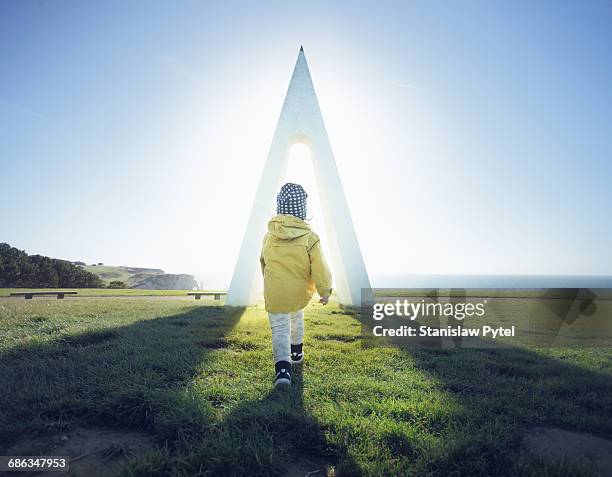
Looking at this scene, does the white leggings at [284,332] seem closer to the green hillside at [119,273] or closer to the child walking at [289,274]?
→ the child walking at [289,274]

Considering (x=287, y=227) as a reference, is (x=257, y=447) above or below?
below

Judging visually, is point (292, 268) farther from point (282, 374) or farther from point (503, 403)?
point (503, 403)

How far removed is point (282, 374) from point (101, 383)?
161 cm

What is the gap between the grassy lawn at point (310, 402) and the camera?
2020mm

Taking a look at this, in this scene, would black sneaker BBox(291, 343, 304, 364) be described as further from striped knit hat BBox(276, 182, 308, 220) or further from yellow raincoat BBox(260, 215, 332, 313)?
striped knit hat BBox(276, 182, 308, 220)

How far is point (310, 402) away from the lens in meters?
2.83

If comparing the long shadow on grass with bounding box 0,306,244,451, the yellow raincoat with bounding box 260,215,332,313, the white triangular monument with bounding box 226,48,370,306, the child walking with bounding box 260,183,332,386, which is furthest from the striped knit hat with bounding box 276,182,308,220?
the white triangular monument with bounding box 226,48,370,306

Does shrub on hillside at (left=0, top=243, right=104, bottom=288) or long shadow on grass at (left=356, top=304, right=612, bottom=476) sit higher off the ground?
shrub on hillside at (left=0, top=243, right=104, bottom=288)

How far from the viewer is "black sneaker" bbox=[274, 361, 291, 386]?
3260mm

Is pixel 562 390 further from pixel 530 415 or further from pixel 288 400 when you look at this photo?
pixel 288 400

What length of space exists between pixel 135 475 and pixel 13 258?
3236 centimetres

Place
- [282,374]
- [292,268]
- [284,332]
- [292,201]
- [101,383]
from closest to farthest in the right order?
1. [101,383]
2. [282,374]
3. [284,332]
4. [292,268]
5. [292,201]

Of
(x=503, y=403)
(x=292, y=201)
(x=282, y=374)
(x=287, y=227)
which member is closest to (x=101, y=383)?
(x=282, y=374)

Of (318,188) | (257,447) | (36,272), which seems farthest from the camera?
(36,272)
